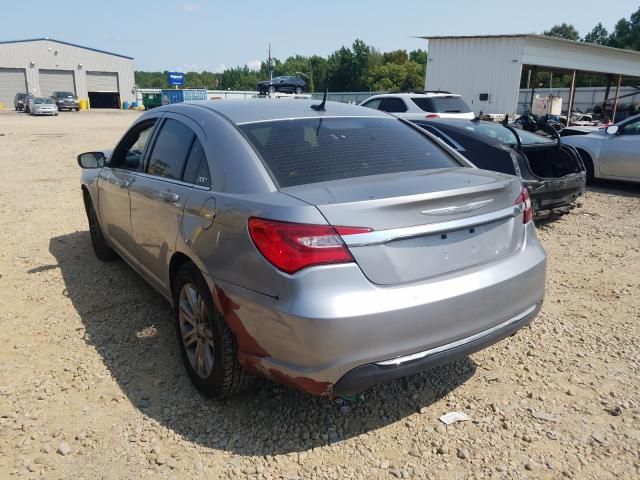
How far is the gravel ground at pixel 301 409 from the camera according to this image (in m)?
2.51

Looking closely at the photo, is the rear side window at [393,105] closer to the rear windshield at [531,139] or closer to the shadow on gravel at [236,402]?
the rear windshield at [531,139]

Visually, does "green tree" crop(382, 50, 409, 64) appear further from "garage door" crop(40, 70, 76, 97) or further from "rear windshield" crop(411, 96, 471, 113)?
"rear windshield" crop(411, 96, 471, 113)

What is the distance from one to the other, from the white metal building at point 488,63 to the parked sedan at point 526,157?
17214mm

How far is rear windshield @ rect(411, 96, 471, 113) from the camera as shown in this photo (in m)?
12.4

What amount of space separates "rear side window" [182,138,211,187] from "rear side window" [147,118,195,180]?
89 millimetres

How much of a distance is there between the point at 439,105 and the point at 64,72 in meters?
58.1

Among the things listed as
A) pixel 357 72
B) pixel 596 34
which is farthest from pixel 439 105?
pixel 596 34

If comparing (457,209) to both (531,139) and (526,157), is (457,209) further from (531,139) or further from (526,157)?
(531,139)

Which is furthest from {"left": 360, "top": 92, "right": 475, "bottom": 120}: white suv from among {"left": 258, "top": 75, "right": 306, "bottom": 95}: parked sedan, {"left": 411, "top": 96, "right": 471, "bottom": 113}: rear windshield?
{"left": 258, "top": 75, "right": 306, "bottom": 95}: parked sedan

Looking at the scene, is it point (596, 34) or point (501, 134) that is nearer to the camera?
point (501, 134)

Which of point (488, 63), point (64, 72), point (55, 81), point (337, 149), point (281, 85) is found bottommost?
point (337, 149)

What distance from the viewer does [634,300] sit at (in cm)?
445

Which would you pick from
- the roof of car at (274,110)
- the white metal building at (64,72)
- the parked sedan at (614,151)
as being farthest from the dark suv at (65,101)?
the roof of car at (274,110)

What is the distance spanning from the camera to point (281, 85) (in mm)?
45719
